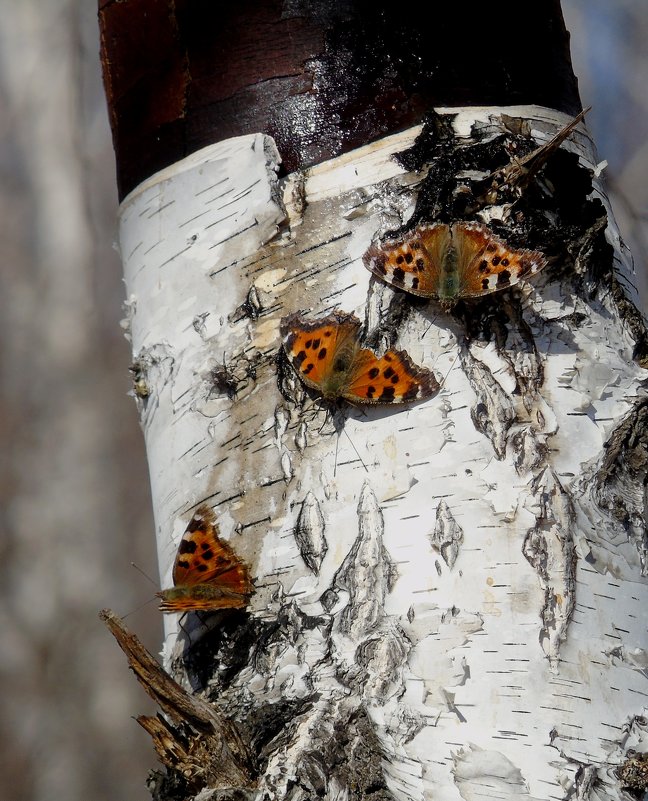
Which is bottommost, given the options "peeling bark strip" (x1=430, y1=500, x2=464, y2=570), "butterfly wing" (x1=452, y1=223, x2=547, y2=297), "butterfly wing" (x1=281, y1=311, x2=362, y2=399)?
"peeling bark strip" (x1=430, y1=500, x2=464, y2=570)

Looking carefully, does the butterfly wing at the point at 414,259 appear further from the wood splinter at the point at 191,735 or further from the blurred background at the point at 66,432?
the blurred background at the point at 66,432

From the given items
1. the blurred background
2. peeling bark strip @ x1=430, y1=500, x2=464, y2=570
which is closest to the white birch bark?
peeling bark strip @ x1=430, y1=500, x2=464, y2=570

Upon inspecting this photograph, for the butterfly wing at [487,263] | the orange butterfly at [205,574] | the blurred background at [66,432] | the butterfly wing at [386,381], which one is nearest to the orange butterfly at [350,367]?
the butterfly wing at [386,381]

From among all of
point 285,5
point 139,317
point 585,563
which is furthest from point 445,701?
point 285,5

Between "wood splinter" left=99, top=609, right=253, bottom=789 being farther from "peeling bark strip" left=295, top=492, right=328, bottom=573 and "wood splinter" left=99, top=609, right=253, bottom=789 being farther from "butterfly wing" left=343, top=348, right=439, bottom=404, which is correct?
"butterfly wing" left=343, top=348, right=439, bottom=404

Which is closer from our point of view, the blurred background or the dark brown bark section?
the dark brown bark section

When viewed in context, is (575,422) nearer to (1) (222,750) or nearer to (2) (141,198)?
(1) (222,750)

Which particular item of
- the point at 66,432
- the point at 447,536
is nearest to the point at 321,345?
the point at 447,536
